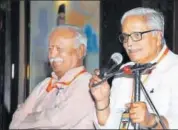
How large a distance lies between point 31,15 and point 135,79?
2.64 meters

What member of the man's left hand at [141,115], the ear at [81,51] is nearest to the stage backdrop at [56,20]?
the ear at [81,51]

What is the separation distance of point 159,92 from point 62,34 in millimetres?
580

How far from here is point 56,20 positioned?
3.93 m

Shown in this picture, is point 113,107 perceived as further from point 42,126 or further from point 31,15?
point 31,15

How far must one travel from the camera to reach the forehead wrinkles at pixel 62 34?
6.10ft

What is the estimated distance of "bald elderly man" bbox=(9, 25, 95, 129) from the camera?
5.12ft

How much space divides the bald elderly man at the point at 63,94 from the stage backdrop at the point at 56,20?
1.66 meters

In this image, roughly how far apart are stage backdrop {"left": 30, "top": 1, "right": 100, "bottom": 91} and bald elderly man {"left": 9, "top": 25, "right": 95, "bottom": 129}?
1659 mm

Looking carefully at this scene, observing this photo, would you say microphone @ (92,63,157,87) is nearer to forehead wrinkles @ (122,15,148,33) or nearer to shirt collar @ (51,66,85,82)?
forehead wrinkles @ (122,15,148,33)

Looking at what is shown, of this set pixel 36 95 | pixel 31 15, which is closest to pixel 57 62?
pixel 36 95

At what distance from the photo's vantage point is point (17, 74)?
3.45 m

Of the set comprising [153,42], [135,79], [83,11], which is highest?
[83,11]

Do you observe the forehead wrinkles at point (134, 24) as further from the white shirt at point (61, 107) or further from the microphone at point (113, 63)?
the white shirt at point (61, 107)

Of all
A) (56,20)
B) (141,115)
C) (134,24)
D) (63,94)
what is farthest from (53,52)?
(56,20)
